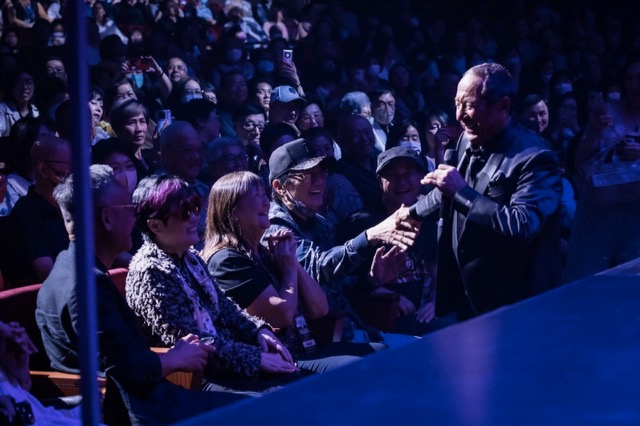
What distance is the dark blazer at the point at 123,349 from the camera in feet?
7.32

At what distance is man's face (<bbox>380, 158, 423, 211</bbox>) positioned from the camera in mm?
4016

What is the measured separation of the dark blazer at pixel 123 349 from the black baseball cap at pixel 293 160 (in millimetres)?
1290

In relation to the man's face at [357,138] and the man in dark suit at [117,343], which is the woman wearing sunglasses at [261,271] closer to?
the man in dark suit at [117,343]

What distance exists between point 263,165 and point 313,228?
4.61ft

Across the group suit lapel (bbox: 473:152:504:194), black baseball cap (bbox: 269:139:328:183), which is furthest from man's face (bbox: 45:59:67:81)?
suit lapel (bbox: 473:152:504:194)

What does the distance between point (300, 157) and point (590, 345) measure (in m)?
2.66

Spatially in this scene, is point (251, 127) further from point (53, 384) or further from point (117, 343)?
point (117, 343)

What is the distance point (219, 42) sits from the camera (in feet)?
27.1

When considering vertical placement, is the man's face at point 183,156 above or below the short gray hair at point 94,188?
below

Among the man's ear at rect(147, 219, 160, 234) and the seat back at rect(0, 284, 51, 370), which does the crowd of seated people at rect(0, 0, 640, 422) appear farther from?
the seat back at rect(0, 284, 51, 370)

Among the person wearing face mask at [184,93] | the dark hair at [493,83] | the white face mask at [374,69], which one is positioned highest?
the person wearing face mask at [184,93]

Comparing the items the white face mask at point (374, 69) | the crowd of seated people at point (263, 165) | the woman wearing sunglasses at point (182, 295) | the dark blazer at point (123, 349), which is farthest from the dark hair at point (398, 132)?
the dark blazer at point (123, 349)

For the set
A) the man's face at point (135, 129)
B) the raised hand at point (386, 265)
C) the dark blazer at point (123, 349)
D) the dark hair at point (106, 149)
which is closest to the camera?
the dark blazer at point (123, 349)

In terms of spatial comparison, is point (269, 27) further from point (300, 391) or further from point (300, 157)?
point (300, 391)
